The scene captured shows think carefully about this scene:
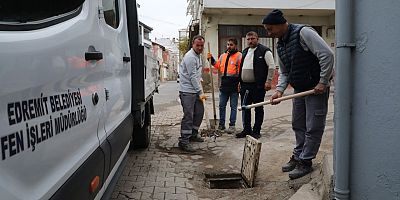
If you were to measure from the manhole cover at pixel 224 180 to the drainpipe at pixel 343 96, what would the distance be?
2.38 meters

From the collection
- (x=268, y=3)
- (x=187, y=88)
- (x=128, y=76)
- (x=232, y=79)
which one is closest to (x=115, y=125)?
(x=128, y=76)

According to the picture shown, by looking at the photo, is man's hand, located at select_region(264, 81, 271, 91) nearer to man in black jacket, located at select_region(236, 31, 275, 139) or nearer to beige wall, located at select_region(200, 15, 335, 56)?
man in black jacket, located at select_region(236, 31, 275, 139)

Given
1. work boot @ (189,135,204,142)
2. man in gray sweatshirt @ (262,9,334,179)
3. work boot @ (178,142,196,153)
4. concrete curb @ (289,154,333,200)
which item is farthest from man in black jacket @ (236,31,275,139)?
concrete curb @ (289,154,333,200)

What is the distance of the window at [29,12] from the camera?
1.40 metres

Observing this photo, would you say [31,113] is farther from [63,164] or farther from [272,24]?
[272,24]

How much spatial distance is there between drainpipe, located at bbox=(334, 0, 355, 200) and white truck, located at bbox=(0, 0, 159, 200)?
1.43 metres

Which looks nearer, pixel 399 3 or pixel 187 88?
pixel 399 3

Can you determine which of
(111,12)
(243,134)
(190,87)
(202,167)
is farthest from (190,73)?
(111,12)

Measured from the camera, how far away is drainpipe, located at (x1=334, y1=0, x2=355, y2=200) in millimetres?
2227

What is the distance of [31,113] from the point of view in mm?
1404

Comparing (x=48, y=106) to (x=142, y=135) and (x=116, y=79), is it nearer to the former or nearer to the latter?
(x=116, y=79)

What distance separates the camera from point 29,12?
1509mm

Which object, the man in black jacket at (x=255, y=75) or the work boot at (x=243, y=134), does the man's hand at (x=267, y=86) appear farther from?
the work boot at (x=243, y=134)

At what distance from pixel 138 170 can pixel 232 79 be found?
2.71 metres
